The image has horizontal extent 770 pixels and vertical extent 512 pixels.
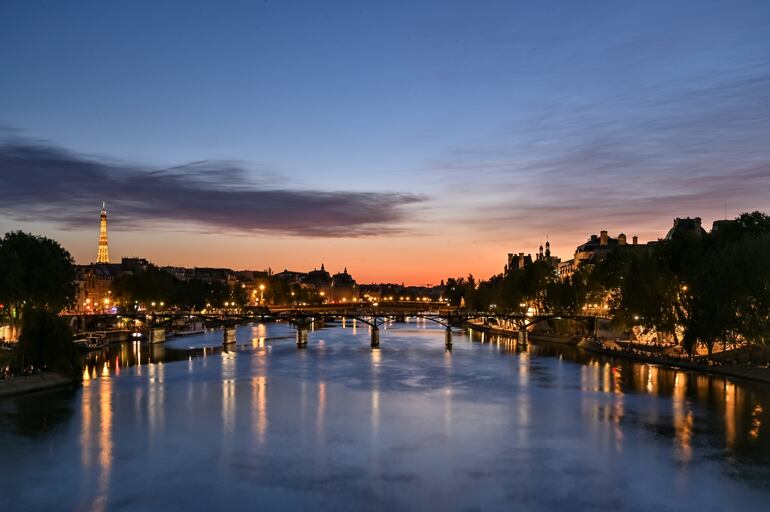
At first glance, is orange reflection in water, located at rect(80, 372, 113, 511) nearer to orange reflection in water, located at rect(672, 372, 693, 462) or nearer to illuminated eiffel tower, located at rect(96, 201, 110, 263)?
orange reflection in water, located at rect(672, 372, 693, 462)

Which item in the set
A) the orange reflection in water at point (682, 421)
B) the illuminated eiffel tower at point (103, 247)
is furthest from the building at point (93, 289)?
the orange reflection in water at point (682, 421)

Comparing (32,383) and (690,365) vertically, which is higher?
(690,365)

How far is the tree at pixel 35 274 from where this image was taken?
235 ft

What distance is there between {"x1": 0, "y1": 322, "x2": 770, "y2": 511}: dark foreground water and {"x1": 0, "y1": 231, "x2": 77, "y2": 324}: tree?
13.6m

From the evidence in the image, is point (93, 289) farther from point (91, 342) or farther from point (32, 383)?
point (32, 383)

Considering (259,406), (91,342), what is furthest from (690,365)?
(91,342)

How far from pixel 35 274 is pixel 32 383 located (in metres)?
26.7

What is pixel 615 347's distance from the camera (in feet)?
267

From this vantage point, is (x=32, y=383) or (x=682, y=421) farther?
(x=32, y=383)

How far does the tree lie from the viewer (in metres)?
71.5

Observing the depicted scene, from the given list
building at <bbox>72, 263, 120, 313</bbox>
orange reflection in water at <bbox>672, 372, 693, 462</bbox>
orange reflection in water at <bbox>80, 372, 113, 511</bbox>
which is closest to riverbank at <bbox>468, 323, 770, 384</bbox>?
orange reflection in water at <bbox>672, 372, 693, 462</bbox>

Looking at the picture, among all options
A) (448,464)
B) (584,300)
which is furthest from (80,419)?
(584,300)

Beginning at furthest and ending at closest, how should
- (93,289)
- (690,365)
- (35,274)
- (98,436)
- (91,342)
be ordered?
1. (93,289)
2. (91,342)
3. (35,274)
4. (690,365)
5. (98,436)

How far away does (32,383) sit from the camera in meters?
50.1
